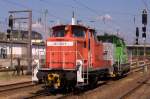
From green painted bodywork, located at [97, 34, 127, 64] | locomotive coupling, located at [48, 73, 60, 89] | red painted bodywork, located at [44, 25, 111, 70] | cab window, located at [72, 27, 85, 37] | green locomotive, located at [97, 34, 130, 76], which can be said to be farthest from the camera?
green painted bodywork, located at [97, 34, 127, 64]

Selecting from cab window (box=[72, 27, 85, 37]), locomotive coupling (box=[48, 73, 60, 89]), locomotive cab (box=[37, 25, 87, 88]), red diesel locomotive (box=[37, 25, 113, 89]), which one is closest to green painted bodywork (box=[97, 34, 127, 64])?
red diesel locomotive (box=[37, 25, 113, 89])

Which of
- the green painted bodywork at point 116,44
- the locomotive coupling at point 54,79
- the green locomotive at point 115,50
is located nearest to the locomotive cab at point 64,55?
the locomotive coupling at point 54,79

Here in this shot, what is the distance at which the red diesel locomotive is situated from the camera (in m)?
18.3

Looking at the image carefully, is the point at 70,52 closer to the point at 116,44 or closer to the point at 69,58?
the point at 69,58

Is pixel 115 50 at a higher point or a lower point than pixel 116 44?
lower

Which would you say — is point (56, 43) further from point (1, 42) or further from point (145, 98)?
point (1, 42)

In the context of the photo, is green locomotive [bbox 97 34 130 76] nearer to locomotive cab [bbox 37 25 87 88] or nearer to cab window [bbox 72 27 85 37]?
cab window [bbox 72 27 85 37]

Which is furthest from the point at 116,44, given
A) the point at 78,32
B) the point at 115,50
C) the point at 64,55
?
the point at 64,55

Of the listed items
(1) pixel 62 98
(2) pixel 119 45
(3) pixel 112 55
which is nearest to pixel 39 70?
(1) pixel 62 98

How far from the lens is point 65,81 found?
18.4 metres

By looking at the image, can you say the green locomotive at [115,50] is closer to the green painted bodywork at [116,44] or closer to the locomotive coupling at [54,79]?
the green painted bodywork at [116,44]

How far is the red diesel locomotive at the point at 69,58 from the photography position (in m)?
18.3

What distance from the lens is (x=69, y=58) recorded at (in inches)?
760

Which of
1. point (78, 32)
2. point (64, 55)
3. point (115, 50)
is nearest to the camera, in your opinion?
point (64, 55)
